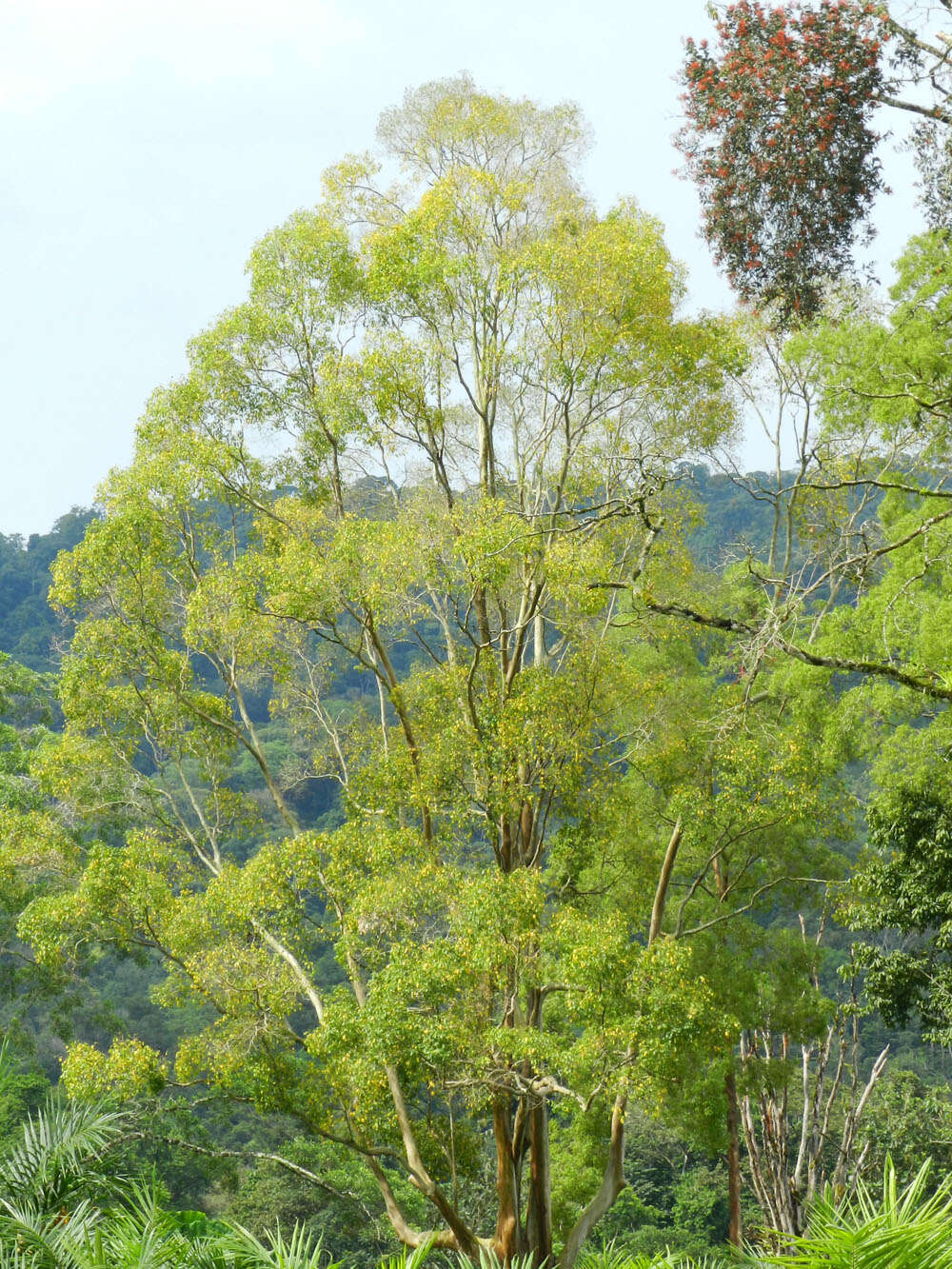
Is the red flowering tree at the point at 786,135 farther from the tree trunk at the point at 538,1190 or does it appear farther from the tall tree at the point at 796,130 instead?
the tree trunk at the point at 538,1190

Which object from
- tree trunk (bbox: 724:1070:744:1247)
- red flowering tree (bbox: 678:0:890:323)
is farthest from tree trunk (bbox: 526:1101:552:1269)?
red flowering tree (bbox: 678:0:890:323)

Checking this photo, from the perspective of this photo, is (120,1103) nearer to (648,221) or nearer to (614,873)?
(614,873)

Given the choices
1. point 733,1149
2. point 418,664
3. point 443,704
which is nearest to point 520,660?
point 443,704

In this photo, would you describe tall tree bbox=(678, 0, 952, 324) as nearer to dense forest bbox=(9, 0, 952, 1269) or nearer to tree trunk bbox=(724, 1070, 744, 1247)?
dense forest bbox=(9, 0, 952, 1269)

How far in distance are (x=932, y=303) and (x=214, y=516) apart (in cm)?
651

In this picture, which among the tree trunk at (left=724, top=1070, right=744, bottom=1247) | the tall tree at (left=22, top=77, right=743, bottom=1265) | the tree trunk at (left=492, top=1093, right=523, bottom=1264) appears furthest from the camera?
the tree trunk at (left=724, top=1070, right=744, bottom=1247)

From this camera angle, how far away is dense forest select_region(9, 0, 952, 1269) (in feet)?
26.7

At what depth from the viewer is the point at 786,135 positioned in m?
8.58

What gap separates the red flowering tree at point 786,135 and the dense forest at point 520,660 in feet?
0.09

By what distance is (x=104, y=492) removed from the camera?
32.8ft

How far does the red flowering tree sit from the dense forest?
0.09 ft

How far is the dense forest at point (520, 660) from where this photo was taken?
815 centimetres

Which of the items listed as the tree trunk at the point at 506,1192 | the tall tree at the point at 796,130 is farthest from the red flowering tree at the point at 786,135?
the tree trunk at the point at 506,1192

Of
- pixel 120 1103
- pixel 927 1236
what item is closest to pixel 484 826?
pixel 120 1103
